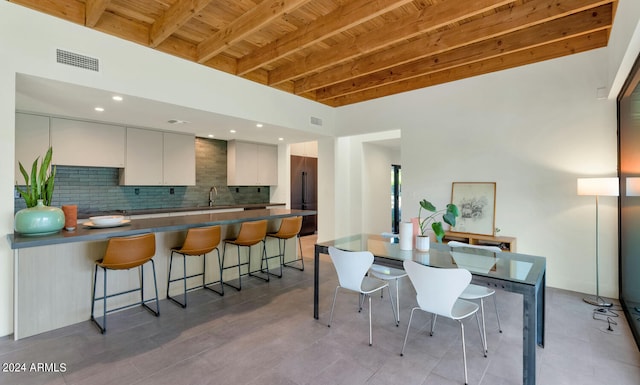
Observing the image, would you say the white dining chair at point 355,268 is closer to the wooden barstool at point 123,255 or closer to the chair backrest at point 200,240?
the chair backrest at point 200,240

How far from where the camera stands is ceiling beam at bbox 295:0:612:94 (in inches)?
113

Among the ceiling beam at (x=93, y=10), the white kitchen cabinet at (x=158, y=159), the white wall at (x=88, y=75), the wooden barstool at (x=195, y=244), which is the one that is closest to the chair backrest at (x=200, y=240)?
the wooden barstool at (x=195, y=244)

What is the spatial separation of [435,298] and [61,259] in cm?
331

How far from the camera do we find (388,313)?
10.4 ft

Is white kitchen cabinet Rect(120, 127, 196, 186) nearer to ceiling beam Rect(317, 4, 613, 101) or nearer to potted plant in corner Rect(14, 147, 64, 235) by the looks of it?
potted plant in corner Rect(14, 147, 64, 235)

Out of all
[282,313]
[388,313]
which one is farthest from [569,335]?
[282,313]

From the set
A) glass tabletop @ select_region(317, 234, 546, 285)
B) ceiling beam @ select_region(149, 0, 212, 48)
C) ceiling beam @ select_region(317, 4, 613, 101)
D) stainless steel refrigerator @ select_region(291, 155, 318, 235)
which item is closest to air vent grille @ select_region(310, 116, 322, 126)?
ceiling beam @ select_region(317, 4, 613, 101)

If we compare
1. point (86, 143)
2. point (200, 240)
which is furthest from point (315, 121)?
point (86, 143)

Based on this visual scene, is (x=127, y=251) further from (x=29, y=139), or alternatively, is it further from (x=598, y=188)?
(x=598, y=188)

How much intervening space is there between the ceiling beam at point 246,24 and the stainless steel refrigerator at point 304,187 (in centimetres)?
408

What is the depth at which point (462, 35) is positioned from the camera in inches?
134

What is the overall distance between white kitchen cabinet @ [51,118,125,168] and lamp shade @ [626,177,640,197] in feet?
20.8

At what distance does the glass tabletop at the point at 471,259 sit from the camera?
214 centimetres

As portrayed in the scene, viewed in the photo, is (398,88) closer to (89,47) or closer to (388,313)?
(388,313)
